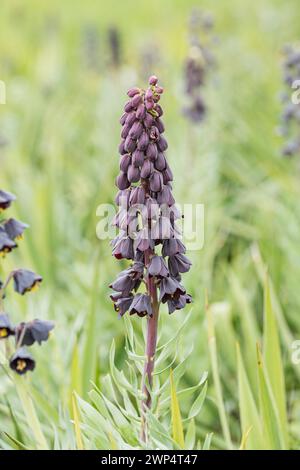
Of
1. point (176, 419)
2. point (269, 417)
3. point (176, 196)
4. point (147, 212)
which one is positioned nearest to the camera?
point (147, 212)

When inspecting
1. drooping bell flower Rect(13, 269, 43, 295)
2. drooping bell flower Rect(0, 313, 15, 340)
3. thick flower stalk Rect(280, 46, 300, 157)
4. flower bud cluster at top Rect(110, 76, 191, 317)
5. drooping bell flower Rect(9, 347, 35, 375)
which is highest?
thick flower stalk Rect(280, 46, 300, 157)

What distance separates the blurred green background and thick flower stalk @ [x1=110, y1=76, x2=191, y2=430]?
197mm

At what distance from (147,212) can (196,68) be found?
284 centimetres

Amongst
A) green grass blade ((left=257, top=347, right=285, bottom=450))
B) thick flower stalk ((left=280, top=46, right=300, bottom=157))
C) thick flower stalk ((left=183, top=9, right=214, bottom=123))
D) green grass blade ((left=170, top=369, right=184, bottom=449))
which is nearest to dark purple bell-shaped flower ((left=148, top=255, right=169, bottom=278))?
green grass blade ((left=170, top=369, right=184, bottom=449))

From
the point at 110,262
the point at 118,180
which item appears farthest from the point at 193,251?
the point at 118,180

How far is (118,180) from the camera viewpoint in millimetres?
1503

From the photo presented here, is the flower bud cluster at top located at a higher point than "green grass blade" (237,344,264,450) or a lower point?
higher

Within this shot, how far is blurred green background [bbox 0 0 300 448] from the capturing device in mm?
2736

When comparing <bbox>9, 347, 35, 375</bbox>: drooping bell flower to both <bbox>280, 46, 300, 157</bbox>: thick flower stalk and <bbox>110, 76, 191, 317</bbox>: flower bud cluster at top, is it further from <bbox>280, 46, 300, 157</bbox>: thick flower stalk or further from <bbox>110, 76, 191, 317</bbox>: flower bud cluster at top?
<bbox>280, 46, 300, 157</bbox>: thick flower stalk

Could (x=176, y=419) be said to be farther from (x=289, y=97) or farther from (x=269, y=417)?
(x=289, y=97)

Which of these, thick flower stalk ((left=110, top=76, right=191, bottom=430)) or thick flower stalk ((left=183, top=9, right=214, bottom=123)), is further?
thick flower stalk ((left=183, top=9, right=214, bottom=123))

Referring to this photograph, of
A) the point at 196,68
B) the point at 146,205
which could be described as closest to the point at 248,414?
the point at 146,205

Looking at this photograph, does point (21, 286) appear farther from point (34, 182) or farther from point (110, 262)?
point (34, 182)

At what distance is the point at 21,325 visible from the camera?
1818mm
